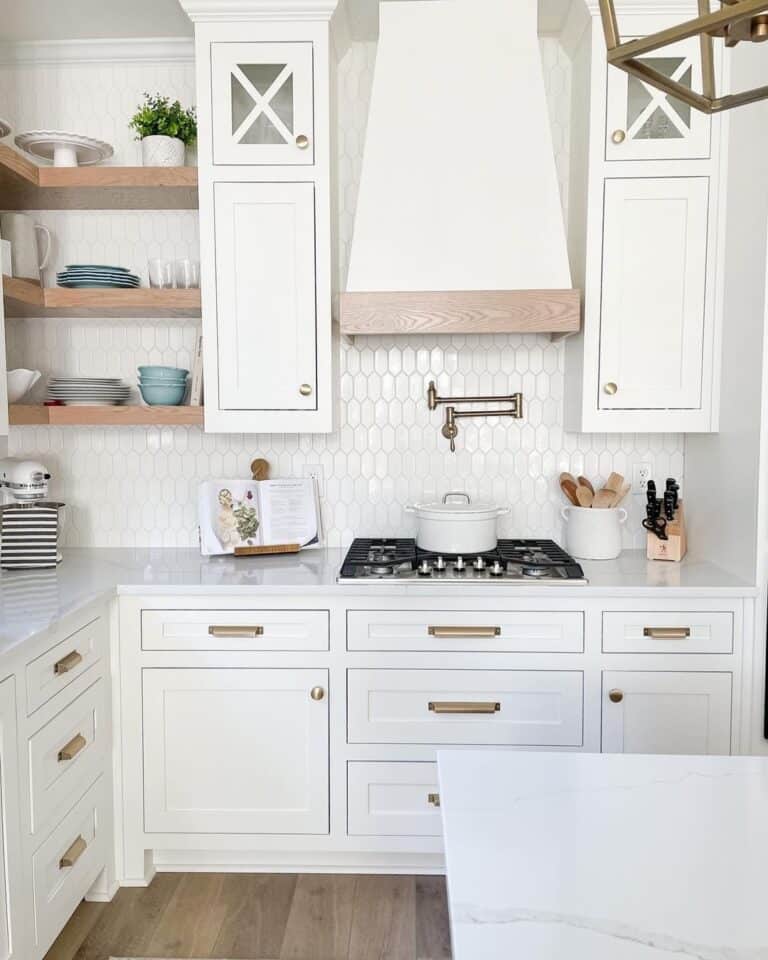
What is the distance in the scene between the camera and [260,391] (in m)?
2.54

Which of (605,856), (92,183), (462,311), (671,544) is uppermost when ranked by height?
(92,183)

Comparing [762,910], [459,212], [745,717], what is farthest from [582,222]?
[762,910]

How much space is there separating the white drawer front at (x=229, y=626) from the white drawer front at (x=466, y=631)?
11 cm

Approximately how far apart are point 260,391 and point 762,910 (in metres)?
2.04

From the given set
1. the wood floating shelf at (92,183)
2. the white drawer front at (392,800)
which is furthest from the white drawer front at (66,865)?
the wood floating shelf at (92,183)

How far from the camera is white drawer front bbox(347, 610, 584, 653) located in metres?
2.29

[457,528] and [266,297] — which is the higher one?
[266,297]

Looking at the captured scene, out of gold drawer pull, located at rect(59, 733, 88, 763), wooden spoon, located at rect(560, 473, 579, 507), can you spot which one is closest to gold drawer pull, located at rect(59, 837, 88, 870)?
gold drawer pull, located at rect(59, 733, 88, 763)

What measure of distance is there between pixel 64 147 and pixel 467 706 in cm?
224

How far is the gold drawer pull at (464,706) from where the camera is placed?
2301 mm

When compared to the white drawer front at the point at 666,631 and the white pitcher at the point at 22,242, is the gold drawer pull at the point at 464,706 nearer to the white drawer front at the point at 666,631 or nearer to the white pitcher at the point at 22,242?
the white drawer front at the point at 666,631

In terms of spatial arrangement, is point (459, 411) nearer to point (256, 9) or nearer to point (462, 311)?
point (462, 311)

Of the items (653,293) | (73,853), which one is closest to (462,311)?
(653,293)

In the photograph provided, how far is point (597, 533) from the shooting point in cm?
264
